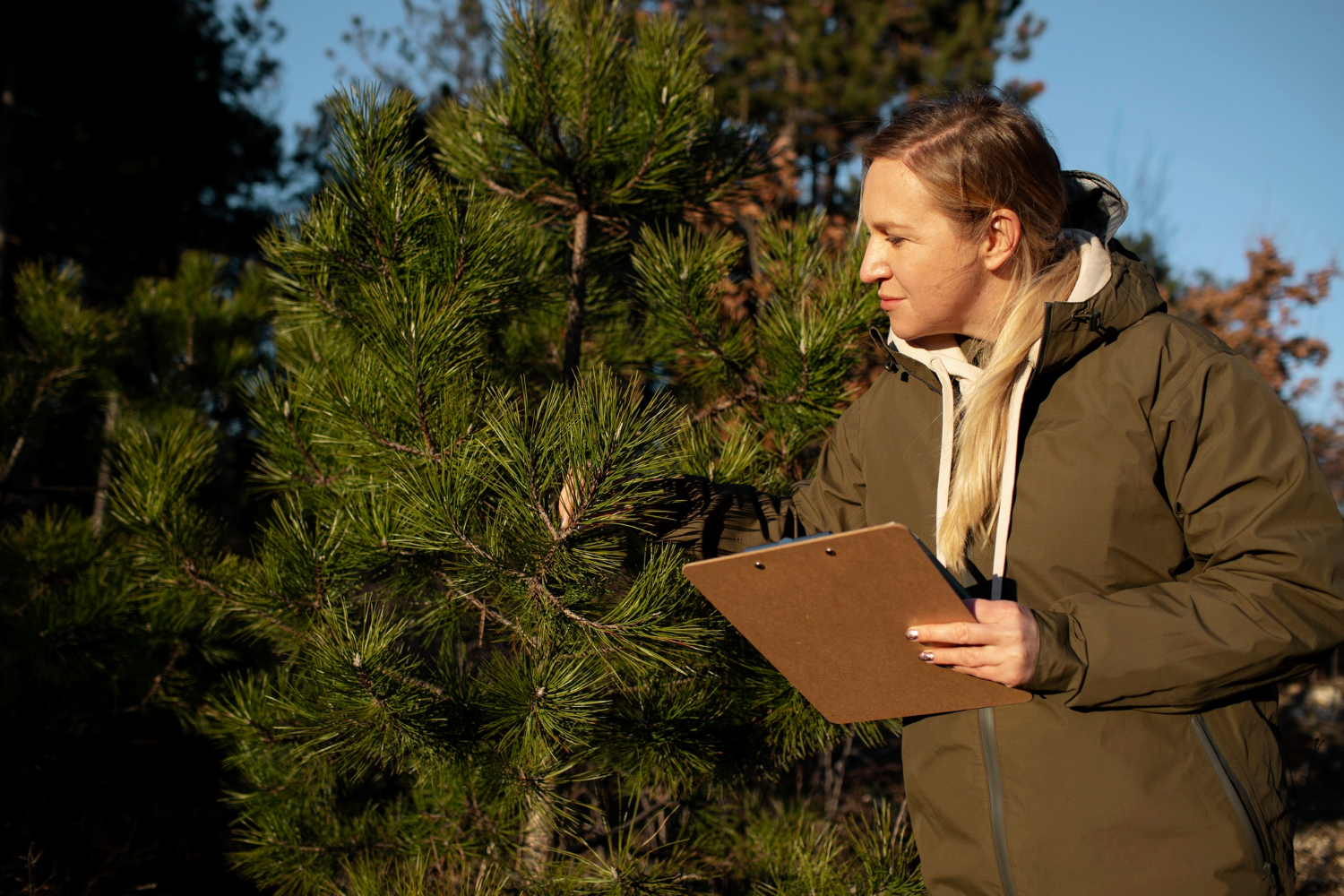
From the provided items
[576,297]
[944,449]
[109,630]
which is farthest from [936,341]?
[109,630]

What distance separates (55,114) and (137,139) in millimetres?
514

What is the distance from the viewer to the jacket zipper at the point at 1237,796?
0.92 meters

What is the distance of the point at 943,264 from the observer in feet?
3.76

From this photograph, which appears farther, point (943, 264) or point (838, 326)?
point (838, 326)

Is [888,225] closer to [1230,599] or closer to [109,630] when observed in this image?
[1230,599]

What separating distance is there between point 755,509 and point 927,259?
47 cm

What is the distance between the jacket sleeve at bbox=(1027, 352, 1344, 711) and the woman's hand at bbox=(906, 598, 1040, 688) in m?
0.02

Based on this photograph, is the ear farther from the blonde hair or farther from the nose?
the nose

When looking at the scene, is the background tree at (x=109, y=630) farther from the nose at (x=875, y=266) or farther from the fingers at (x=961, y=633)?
the fingers at (x=961, y=633)

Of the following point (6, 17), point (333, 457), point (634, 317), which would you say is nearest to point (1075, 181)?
point (634, 317)

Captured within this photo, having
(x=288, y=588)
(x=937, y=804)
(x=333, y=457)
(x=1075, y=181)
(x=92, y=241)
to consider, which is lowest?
(x=937, y=804)

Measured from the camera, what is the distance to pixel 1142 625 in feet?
2.97

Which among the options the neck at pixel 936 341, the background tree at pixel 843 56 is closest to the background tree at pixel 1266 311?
the background tree at pixel 843 56

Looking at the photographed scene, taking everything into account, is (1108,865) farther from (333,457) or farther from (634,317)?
(634,317)
